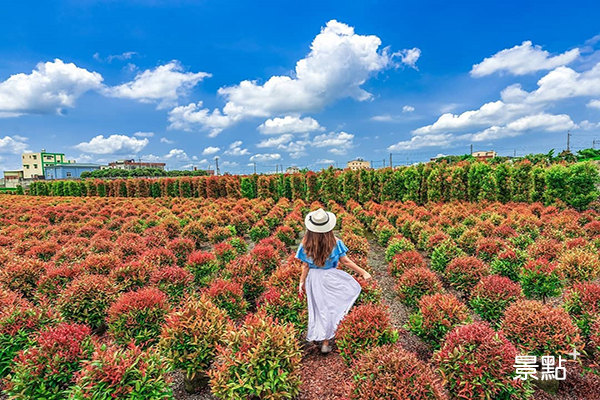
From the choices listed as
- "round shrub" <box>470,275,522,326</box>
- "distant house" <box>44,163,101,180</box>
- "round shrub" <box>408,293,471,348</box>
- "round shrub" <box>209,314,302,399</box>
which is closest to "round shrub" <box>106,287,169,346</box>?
"round shrub" <box>209,314,302,399</box>

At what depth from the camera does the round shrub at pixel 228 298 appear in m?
4.14

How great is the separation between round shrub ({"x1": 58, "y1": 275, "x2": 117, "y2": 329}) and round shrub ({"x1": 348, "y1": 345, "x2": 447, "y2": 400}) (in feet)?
12.1

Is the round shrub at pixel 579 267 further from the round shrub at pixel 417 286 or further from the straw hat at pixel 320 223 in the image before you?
the straw hat at pixel 320 223

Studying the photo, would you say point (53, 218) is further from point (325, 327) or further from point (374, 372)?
point (374, 372)

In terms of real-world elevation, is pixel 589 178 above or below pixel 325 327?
above

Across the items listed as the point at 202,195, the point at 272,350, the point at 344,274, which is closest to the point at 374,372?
the point at 272,350

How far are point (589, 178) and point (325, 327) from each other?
12.2 metres

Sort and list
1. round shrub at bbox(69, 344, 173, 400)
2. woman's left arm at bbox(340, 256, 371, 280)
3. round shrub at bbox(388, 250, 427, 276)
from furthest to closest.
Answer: round shrub at bbox(388, 250, 427, 276)
woman's left arm at bbox(340, 256, 371, 280)
round shrub at bbox(69, 344, 173, 400)

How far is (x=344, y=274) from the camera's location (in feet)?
11.9

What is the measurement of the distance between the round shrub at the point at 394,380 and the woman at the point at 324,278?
1105mm

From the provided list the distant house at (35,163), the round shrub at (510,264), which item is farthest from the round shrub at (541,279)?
the distant house at (35,163)

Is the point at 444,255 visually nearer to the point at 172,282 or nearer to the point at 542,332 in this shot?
the point at 542,332

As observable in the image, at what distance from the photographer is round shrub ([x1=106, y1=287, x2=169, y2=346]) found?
351 cm

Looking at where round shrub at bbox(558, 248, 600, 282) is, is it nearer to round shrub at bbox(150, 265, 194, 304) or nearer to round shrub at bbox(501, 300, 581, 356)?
round shrub at bbox(501, 300, 581, 356)
